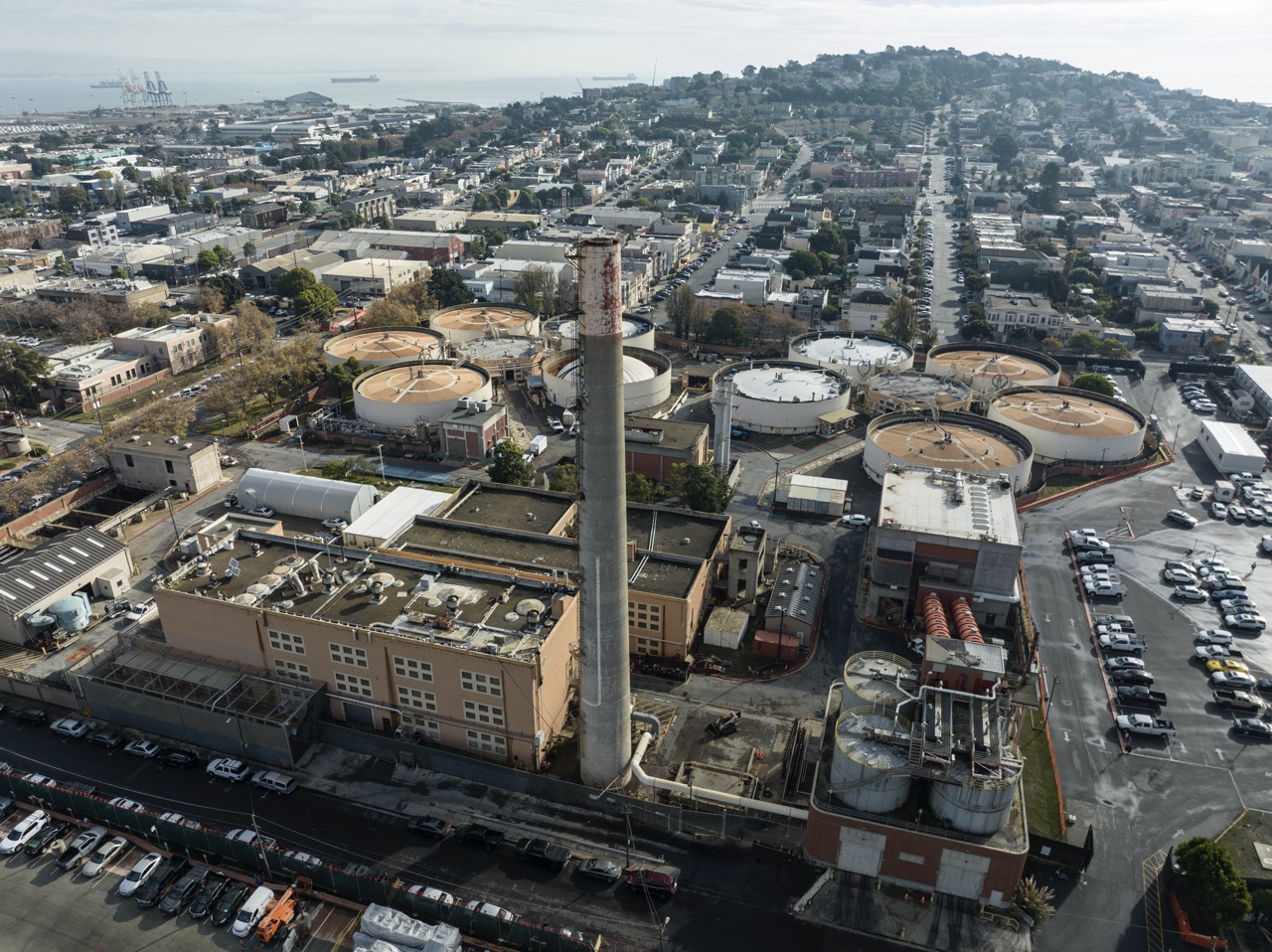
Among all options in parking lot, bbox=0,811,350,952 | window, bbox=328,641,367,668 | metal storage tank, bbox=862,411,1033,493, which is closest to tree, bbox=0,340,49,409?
parking lot, bbox=0,811,350,952

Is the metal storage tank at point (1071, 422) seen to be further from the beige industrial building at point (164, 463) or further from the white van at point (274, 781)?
the beige industrial building at point (164, 463)

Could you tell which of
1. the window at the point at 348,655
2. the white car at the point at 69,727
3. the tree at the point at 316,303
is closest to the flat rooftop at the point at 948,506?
the window at the point at 348,655

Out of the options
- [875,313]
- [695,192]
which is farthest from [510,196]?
[875,313]

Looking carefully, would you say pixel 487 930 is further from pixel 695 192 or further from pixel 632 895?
pixel 695 192

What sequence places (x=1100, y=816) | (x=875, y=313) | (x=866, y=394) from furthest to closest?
1. (x=875, y=313)
2. (x=866, y=394)
3. (x=1100, y=816)

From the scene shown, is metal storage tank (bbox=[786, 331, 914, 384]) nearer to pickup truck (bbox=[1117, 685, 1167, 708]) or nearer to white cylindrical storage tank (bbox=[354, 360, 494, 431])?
white cylindrical storage tank (bbox=[354, 360, 494, 431])

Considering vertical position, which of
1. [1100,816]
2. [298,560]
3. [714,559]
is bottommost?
[1100,816]
